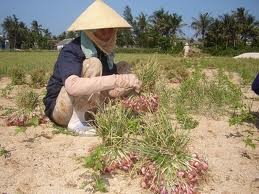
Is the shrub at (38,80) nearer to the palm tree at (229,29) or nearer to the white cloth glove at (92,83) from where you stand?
the white cloth glove at (92,83)

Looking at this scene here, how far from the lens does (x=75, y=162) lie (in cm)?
337

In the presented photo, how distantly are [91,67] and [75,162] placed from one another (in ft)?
3.11

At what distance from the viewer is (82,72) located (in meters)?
3.87

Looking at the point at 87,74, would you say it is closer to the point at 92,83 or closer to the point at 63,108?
the point at 92,83

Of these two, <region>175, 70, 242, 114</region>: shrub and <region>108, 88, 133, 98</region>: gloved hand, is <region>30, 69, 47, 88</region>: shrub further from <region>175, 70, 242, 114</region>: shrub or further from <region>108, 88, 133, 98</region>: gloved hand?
<region>108, 88, 133, 98</region>: gloved hand

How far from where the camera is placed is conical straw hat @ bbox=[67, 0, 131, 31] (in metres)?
3.74

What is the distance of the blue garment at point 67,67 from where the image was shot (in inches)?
147

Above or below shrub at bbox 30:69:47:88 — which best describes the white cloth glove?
above

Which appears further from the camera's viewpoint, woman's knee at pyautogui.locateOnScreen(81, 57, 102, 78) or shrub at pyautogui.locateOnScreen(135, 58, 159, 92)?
shrub at pyautogui.locateOnScreen(135, 58, 159, 92)

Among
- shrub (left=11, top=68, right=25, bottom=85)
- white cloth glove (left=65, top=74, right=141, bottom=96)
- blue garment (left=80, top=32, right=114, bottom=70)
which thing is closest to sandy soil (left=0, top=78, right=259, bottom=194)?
white cloth glove (left=65, top=74, right=141, bottom=96)

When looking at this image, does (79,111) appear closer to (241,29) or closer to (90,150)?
(90,150)

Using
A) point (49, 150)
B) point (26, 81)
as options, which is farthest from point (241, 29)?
point (49, 150)

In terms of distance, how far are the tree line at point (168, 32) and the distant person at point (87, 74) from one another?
50.3 m

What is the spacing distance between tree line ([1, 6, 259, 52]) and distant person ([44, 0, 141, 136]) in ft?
165
